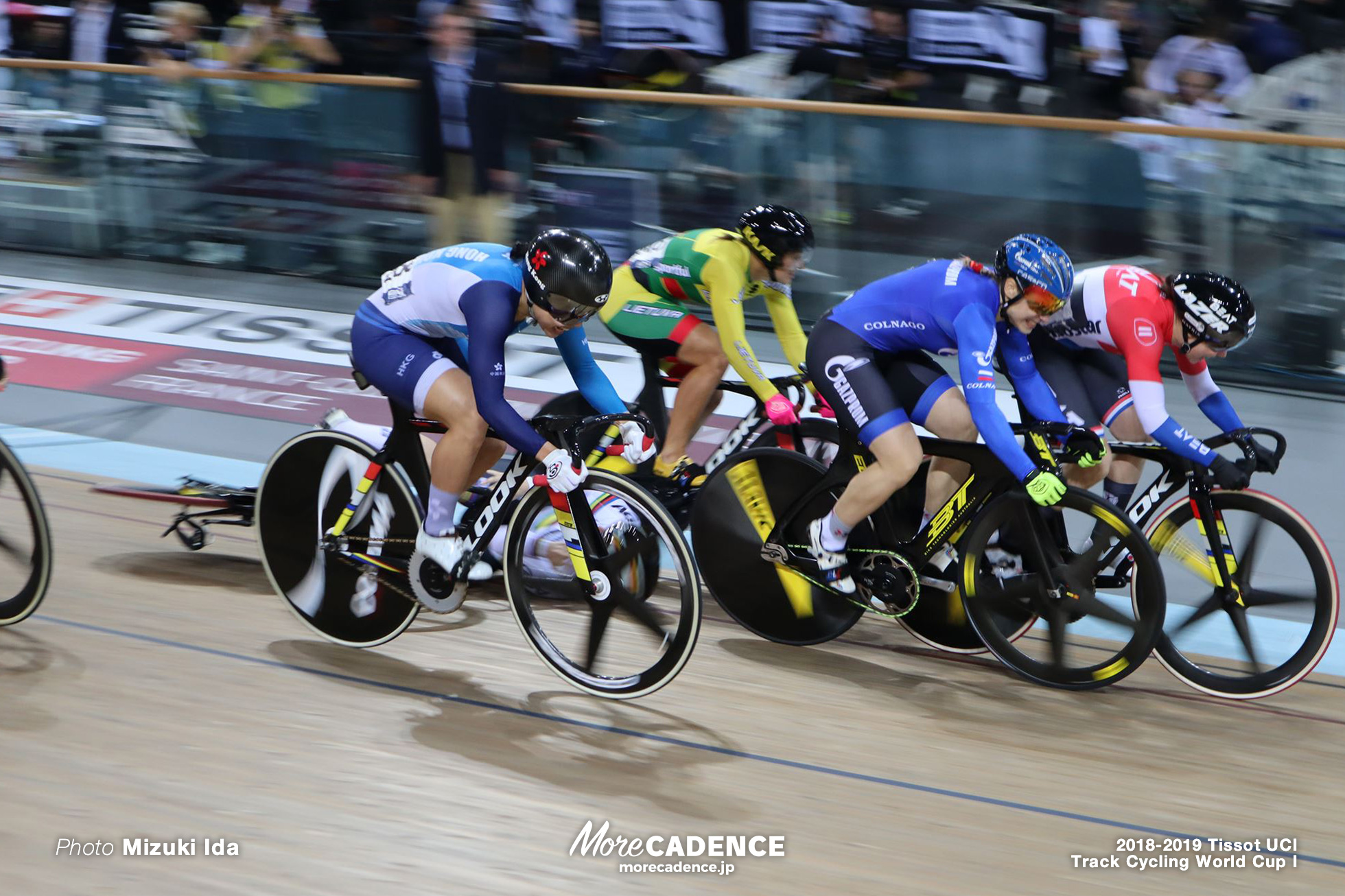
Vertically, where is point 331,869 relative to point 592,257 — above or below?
below

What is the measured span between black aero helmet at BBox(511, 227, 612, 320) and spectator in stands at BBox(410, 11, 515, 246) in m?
4.08

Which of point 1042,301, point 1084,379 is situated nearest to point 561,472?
point 1042,301

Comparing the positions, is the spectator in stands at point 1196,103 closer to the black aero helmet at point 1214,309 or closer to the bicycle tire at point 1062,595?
the black aero helmet at point 1214,309

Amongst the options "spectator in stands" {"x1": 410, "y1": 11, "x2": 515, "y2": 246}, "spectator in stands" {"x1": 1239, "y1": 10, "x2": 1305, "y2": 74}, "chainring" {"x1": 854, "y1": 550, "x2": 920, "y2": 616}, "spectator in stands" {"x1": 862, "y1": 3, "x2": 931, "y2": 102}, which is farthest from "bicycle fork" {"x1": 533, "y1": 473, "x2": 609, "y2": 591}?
"spectator in stands" {"x1": 1239, "y1": 10, "x2": 1305, "y2": 74}

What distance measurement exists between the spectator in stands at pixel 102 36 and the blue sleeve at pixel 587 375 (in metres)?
7.00

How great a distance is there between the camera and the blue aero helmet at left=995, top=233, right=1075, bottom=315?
3.54 meters

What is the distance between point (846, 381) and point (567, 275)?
0.93m

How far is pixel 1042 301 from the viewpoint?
3568 mm

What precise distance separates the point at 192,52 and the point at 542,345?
3538 mm

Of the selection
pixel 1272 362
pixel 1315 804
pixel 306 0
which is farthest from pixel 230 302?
pixel 1315 804

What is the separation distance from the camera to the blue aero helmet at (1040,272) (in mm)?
3545

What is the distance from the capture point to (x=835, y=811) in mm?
3014

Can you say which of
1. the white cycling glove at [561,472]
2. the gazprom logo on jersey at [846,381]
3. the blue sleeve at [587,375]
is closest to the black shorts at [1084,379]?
the gazprom logo on jersey at [846,381]

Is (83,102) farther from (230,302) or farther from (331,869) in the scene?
(331,869)
